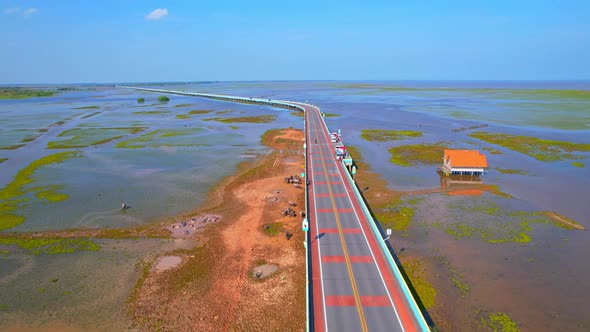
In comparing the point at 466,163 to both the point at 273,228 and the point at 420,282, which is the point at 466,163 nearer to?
the point at 420,282

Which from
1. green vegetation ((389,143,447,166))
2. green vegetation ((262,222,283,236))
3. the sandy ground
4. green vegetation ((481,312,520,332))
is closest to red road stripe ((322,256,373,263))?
the sandy ground

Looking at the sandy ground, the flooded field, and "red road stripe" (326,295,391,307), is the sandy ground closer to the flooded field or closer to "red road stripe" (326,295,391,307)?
"red road stripe" (326,295,391,307)

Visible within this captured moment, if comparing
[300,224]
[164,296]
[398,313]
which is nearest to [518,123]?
[300,224]

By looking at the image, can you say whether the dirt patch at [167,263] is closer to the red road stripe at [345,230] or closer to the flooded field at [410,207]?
the flooded field at [410,207]

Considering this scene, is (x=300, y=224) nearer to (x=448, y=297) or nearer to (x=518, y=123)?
(x=448, y=297)

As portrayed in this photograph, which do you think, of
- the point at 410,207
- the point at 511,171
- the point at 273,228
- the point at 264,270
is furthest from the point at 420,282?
the point at 511,171

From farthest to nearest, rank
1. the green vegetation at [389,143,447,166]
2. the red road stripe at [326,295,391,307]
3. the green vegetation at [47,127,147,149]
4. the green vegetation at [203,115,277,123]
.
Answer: the green vegetation at [203,115,277,123] < the green vegetation at [47,127,147,149] < the green vegetation at [389,143,447,166] < the red road stripe at [326,295,391,307]
